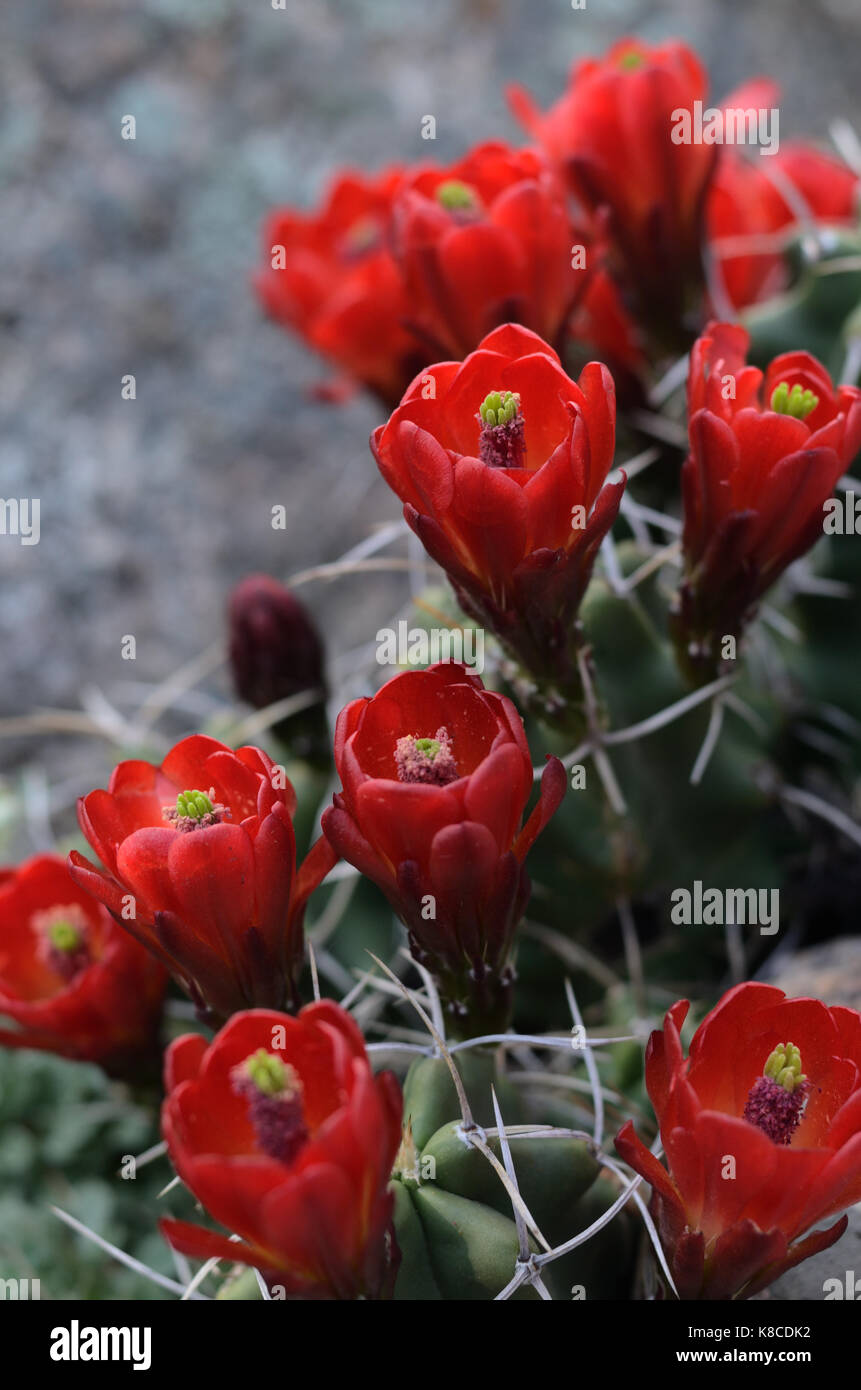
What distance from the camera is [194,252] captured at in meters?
1.86

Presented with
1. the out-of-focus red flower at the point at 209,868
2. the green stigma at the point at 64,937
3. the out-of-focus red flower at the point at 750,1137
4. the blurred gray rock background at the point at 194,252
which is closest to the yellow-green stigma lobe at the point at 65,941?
the green stigma at the point at 64,937

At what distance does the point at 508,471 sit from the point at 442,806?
0.59ft

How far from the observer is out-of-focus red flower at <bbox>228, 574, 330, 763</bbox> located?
1.03 metres

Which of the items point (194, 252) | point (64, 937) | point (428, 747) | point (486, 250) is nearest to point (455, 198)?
point (486, 250)

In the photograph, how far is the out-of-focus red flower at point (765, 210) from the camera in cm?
122

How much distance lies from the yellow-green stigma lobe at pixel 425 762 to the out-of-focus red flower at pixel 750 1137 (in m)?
0.16

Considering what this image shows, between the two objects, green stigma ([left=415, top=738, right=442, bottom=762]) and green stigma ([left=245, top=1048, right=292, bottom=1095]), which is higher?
green stigma ([left=415, top=738, right=442, bottom=762])

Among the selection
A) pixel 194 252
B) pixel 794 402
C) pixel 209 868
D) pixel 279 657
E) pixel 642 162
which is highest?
pixel 194 252

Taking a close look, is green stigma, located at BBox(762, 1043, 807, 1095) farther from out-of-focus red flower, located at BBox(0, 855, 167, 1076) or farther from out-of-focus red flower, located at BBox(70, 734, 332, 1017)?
out-of-focus red flower, located at BBox(0, 855, 167, 1076)

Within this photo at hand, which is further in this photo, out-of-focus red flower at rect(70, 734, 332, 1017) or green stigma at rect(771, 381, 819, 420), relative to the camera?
green stigma at rect(771, 381, 819, 420)

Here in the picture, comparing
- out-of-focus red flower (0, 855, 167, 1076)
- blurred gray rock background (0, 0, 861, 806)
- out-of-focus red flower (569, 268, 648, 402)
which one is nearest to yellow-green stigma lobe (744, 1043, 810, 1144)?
out-of-focus red flower (0, 855, 167, 1076)

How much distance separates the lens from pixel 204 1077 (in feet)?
1.95

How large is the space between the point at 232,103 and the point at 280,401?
501 millimetres

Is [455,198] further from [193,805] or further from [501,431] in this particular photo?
[193,805]
